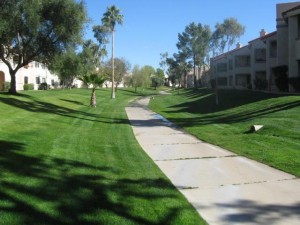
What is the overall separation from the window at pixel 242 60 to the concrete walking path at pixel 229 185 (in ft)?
161

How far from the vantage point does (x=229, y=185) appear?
7.86 metres

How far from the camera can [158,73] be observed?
146 metres

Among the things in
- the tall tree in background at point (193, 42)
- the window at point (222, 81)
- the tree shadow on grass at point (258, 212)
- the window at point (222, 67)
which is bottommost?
the tree shadow on grass at point (258, 212)

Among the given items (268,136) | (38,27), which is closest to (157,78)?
(38,27)

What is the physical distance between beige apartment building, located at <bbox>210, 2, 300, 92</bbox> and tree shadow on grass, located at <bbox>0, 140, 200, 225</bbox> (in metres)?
24.6

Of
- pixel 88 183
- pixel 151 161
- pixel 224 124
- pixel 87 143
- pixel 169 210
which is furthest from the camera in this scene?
pixel 224 124

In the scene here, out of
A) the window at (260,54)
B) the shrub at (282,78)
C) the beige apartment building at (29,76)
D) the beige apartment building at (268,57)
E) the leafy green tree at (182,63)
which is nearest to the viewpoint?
the beige apartment building at (268,57)

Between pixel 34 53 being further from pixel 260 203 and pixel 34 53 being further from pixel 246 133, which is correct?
pixel 260 203

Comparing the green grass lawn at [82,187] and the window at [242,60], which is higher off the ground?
the window at [242,60]

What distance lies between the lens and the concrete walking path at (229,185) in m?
6.14

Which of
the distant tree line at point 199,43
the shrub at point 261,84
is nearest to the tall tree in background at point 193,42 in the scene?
the distant tree line at point 199,43

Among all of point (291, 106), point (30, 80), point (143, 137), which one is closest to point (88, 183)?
point (143, 137)

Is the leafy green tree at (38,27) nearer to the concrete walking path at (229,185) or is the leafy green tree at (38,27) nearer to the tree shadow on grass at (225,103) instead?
the tree shadow on grass at (225,103)

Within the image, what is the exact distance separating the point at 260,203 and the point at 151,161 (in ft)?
12.7
